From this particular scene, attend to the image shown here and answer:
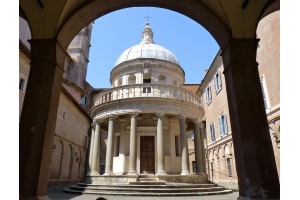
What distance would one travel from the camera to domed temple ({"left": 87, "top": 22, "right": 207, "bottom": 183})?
1509 cm

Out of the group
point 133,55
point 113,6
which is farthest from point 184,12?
point 133,55

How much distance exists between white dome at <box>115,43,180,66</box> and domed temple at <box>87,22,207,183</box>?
0.99m

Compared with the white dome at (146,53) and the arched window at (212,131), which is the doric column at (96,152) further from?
the arched window at (212,131)

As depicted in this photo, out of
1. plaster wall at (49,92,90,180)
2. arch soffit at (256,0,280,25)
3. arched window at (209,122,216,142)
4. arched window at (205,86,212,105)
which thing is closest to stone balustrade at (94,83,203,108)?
plaster wall at (49,92,90,180)

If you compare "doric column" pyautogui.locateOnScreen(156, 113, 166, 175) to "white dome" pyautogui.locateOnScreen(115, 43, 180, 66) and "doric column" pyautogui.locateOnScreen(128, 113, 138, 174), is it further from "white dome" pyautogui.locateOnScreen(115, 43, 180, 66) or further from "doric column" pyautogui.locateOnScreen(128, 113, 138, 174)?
"white dome" pyautogui.locateOnScreen(115, 43, 180, 66)

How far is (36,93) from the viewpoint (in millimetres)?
4859

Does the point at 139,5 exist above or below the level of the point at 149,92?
below

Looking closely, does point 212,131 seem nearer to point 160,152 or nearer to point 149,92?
point 149,92

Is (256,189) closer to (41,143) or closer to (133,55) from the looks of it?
(41,143)

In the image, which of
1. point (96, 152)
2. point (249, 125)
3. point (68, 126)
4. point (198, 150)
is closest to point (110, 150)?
point (96, 152)

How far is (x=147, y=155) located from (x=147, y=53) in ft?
31.2

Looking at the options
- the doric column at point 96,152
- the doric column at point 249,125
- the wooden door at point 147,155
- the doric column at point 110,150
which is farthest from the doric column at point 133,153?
the doric column at point 249,125

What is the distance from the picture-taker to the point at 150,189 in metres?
12.8

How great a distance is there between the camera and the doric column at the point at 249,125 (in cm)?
436
